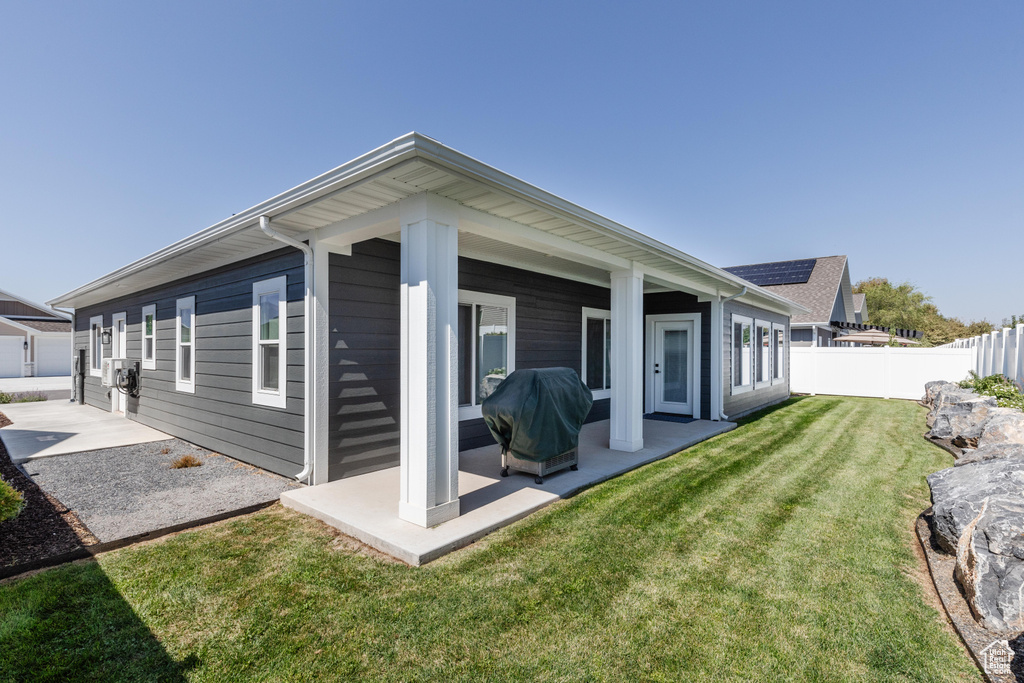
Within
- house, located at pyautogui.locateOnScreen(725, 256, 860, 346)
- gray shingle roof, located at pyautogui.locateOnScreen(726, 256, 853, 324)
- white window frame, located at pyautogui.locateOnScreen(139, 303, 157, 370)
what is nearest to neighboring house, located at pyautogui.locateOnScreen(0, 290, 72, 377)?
white window frame, located at pyautogui.locateOnScreen(139, 303, 157, 370)

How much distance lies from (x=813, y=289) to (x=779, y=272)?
2.39 meters

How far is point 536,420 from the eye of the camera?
15.3 feet

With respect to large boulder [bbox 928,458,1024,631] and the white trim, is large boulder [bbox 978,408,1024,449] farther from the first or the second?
the white trim

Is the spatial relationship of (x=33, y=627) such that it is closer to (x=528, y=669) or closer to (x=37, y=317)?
(x=528, y=669)

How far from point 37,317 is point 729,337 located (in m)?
32.6

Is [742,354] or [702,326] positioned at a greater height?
[702,326]

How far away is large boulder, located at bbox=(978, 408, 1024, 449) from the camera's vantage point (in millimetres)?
4781

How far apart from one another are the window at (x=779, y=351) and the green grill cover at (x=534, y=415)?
9949 mm

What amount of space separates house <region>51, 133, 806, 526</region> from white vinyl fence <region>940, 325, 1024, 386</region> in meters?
4.24

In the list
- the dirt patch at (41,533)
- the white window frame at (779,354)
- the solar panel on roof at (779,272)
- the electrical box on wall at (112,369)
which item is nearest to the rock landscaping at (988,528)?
the dirt patch at (41,533)

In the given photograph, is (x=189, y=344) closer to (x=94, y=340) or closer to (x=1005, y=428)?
A: (x=94, y=340)

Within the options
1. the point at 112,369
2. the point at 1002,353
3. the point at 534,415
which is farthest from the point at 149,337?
the point at 1002,353

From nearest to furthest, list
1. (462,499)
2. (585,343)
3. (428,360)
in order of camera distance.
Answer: (428,360) → (462,499) → (585,343)

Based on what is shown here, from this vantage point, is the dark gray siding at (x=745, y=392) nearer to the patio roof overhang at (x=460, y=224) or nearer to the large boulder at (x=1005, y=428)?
the patio roof overhang at (x=460, y=224)
